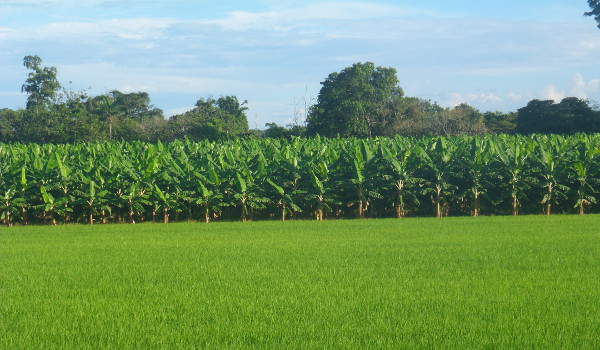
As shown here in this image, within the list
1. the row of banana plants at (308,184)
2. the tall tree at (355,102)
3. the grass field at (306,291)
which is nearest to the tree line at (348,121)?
the tall tree at (355,102)

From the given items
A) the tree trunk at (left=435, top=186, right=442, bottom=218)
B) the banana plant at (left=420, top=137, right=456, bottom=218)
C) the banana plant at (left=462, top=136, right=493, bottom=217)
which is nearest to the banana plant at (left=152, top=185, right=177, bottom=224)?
the banana plant at (left=420, top=137, right=456, bottom=218)

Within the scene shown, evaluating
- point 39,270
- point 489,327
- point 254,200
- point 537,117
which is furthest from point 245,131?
point 489,327

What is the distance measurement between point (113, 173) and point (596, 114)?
35.8 m

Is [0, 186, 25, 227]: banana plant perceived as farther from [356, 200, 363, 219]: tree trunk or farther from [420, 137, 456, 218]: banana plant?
[420, 137, 456, 218]: banana plant

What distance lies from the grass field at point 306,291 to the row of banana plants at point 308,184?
16.6 ft

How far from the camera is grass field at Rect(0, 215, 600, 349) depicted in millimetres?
6961

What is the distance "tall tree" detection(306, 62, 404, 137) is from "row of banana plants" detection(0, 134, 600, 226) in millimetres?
23446

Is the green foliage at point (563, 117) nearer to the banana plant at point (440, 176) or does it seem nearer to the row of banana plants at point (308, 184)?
the row of banana plants at point (308, 184)

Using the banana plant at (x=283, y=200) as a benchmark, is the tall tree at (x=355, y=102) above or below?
above

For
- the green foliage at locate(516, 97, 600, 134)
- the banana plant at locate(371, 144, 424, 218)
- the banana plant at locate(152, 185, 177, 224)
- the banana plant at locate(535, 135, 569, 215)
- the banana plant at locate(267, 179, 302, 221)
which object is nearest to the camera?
the banana plant at locate(152, 185, 177, 224)

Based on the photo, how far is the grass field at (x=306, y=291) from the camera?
6961 millimetres

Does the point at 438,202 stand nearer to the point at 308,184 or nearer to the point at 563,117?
the point at 308,184

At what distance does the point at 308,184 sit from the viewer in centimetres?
2292

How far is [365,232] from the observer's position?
17609 mm
